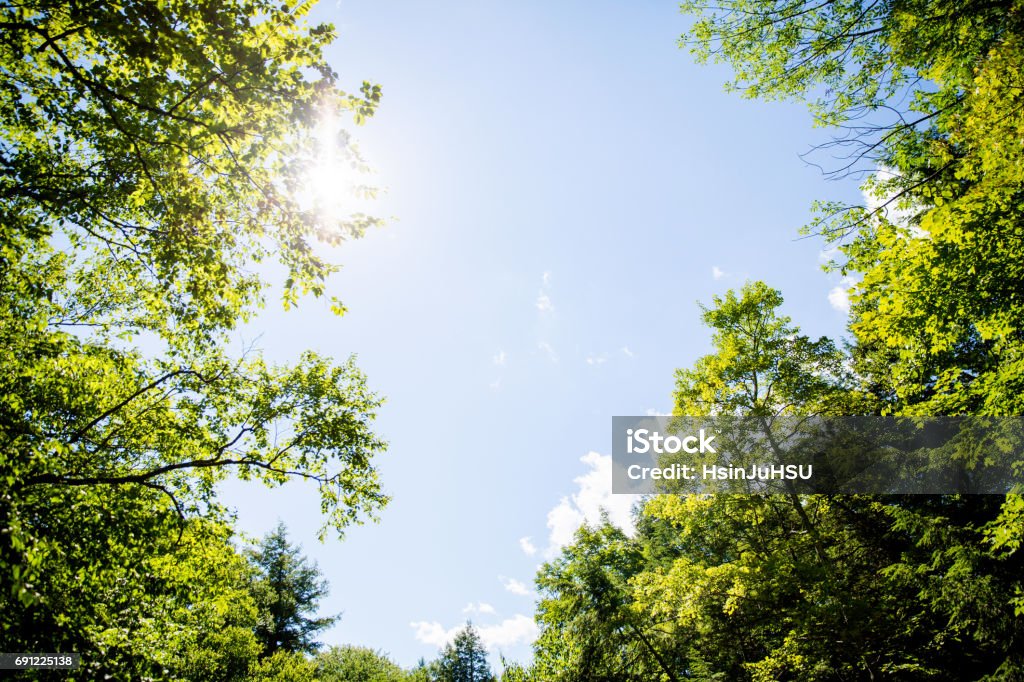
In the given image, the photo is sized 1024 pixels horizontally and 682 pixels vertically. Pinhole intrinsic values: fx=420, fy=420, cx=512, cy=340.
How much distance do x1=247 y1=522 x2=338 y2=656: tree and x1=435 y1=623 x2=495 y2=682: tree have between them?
1009cm

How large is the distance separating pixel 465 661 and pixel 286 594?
621 inches

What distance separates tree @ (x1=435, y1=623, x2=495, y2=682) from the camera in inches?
1357

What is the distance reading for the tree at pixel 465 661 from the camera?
3447 centimetres

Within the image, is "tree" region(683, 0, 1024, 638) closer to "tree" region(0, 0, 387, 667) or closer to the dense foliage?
the dense foliage

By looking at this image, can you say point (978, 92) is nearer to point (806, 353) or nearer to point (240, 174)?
point (806, 353)

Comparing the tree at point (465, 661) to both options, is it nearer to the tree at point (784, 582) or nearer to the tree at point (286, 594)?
the tree at point (286, 594)

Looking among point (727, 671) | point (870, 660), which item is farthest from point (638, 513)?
point (870, 660)

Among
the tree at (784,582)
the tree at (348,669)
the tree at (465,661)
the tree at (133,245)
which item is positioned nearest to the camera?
the tree at (133,245)

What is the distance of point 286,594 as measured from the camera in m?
34.0

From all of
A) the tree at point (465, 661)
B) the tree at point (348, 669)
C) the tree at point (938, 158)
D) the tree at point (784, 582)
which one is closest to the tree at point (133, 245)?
the tree at point (938, 158)

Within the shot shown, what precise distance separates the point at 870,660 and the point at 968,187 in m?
12.3

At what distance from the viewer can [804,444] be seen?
44.7 feet

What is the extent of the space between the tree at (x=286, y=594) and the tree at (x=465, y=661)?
10.1 metres

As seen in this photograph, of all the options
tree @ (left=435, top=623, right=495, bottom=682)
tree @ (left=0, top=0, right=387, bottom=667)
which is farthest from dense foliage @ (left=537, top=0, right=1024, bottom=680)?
tree @ (left=435, top=623, right=495, bottom=682)
